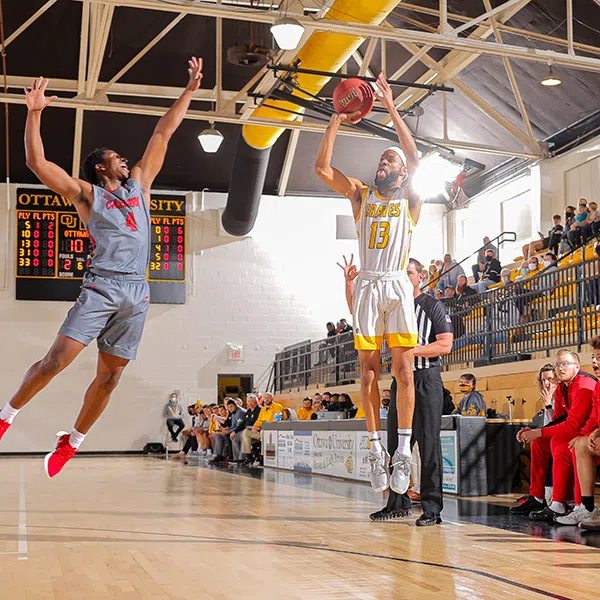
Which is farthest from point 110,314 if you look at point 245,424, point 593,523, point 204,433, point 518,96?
point 204,433

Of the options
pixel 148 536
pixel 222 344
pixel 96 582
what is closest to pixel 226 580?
pixel 96 582

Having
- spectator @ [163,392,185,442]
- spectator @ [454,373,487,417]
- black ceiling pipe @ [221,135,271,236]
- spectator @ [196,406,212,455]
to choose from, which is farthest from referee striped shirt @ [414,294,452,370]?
spectator @ [163,392,185,442]

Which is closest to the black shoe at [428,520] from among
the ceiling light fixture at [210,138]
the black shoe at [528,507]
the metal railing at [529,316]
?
the black shoe at [528,507]

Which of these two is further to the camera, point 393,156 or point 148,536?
point 393,156

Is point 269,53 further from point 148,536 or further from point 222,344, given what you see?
point 222,344

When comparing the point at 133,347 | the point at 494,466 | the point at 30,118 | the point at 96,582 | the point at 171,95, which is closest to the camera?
the point at 96,582

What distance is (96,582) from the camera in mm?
3736

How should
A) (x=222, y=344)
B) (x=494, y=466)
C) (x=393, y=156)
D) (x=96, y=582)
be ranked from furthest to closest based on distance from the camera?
(x=222, y=344)
(x=494, y=466)
(x=393, y=156)
(x=96, y=582)

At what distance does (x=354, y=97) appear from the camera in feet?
19.5

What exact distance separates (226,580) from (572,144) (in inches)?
637

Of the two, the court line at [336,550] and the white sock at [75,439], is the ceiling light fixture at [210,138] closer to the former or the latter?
the court line at [336,550]

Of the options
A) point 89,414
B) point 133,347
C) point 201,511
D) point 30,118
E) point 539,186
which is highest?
point 539,186

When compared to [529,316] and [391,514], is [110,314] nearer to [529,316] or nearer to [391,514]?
[391,514]

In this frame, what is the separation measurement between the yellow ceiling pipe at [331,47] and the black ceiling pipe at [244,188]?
1.31 m
